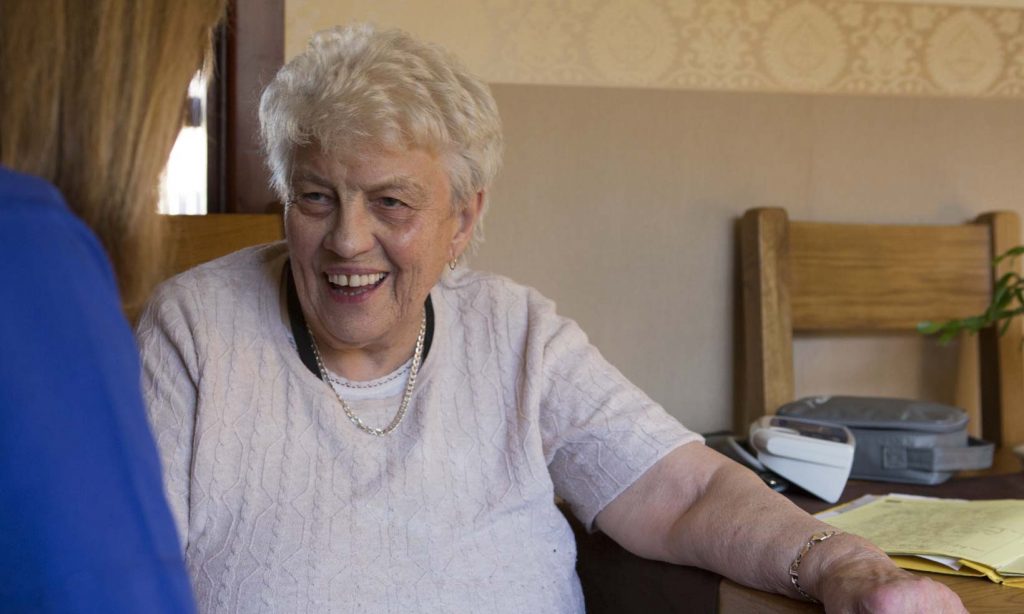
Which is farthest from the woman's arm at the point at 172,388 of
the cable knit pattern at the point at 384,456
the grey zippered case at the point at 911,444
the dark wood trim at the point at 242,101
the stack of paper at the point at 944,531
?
the grey zippered case at the point at 911,444

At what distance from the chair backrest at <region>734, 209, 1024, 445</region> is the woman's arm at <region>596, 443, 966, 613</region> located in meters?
0.72

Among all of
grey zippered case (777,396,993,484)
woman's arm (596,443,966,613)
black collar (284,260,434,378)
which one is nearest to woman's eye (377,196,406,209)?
black collar (284,260,434,378)

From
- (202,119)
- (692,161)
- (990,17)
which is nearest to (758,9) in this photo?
(692,161)

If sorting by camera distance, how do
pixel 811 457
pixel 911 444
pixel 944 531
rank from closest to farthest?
pixel 944 531 < pixel 811 457 < pixel 911 444

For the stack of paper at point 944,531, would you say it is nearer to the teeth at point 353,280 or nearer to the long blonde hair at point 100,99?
the teeth at point 353,280

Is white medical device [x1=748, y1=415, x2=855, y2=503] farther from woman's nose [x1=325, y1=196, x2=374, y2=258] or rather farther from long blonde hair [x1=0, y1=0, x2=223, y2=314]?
long blonde hair [x1=0, y1=0, x2=223, y2=314]

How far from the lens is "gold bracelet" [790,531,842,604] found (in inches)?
48.5

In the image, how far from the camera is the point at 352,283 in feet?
4.87

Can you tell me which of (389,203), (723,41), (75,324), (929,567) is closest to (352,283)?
(389,203)

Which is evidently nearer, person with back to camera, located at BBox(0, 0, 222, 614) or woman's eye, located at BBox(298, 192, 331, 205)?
person with back to camera, located at BBox(0, 0, 222, 614)

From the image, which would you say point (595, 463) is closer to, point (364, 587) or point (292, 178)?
point (364, 587)

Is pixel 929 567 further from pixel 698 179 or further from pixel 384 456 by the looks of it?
pixel 698 179

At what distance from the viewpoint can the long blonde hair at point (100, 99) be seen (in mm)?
646

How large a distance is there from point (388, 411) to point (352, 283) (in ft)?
0.60
